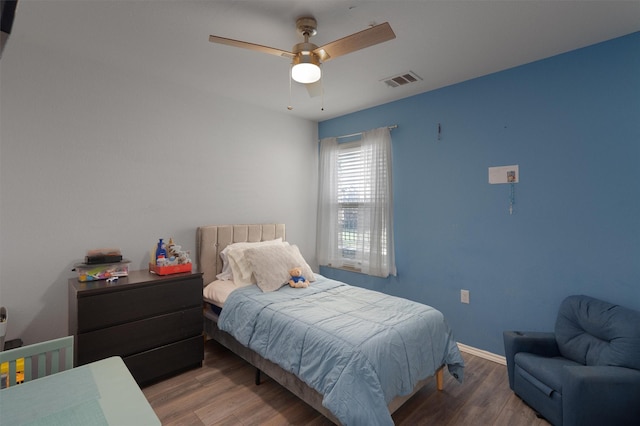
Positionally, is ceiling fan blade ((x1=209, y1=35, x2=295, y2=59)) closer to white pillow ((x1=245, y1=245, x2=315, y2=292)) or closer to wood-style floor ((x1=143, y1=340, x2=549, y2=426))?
white pillow ((x1=245, y1=245, x2=315, y2=292))

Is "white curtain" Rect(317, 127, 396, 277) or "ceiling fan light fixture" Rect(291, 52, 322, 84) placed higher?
"ceiling fan light fixture" Rect(291, 52, 322, 84)

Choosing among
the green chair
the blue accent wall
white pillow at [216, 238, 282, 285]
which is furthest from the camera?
white pillow at [216, 238, 282, 285]

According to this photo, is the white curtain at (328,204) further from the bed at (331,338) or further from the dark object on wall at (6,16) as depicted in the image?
the dark object on wall at (6,16)

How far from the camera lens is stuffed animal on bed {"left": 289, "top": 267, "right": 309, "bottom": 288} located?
276cm

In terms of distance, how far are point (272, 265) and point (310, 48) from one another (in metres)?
1.84

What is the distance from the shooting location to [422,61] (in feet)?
8.14

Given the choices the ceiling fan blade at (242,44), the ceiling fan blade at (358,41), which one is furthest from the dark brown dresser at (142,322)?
the ceiling fan blade at (358,41)

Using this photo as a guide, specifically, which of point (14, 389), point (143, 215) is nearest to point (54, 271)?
point (143, 215)

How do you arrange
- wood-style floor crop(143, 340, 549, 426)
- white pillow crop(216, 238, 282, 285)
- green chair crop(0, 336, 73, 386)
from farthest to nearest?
white pillow crop(216, 238, 282, 285) → wood-style floor crop(143, 340, 549, 426) → green chair crop(0, 336, 73, 386)

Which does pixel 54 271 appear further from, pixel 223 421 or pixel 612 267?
pixel 612 267

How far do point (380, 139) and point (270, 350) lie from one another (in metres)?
2.53

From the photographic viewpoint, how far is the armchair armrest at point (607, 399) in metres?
1.63

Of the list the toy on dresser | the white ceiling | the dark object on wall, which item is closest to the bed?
the toy on dresser

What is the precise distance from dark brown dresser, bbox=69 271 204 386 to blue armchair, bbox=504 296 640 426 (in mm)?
2523
